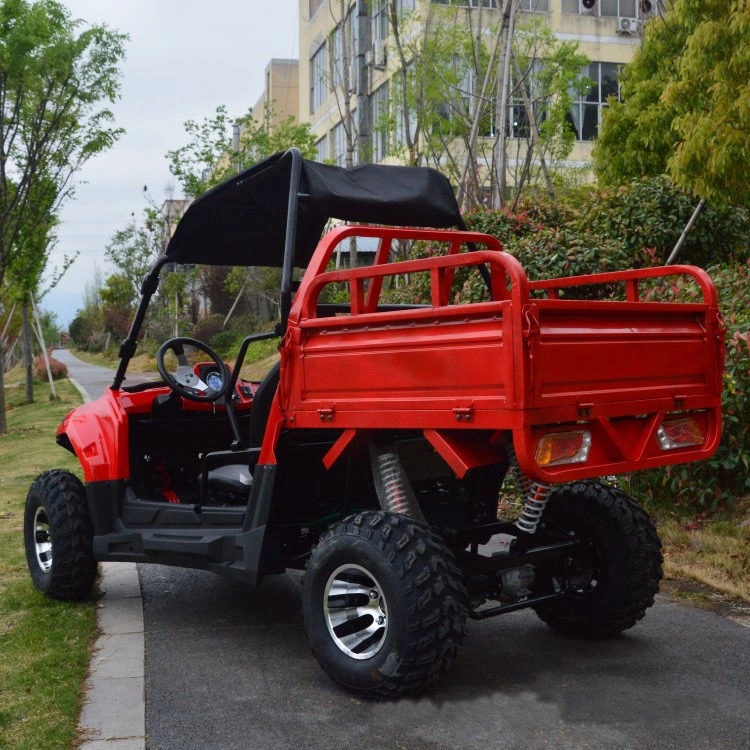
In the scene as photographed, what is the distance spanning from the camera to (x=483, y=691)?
458 centimetres

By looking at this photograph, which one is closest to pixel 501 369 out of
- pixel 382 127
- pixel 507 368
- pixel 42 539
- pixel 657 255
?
pixel 507 368

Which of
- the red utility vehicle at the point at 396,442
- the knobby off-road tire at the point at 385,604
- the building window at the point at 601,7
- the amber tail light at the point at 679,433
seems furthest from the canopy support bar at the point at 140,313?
the building window at the point at 601,7

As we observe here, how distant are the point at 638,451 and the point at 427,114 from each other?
1664 cm

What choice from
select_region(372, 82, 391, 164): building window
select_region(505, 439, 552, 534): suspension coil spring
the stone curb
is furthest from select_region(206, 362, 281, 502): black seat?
select_region(372, 82, 391, 164): building window

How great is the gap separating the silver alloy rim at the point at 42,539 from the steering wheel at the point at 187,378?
113 centimetres

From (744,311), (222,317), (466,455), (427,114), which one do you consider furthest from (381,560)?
(222,317)

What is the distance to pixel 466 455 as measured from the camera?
168 inches

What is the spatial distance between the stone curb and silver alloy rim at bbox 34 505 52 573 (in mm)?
413

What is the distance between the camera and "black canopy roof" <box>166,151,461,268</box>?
526 cm

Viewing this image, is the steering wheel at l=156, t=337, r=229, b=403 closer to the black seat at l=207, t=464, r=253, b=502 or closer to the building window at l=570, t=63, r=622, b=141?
the black seat at l=207, t=464, r=253, b=502

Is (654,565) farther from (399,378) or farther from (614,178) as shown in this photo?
(614,178)

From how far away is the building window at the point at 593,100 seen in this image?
→ 36.2m

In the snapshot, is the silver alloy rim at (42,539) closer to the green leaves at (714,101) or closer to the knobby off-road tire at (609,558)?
the knobby off-road tire at (609,558)

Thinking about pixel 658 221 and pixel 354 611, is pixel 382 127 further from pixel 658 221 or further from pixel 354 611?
pixel 354 611
